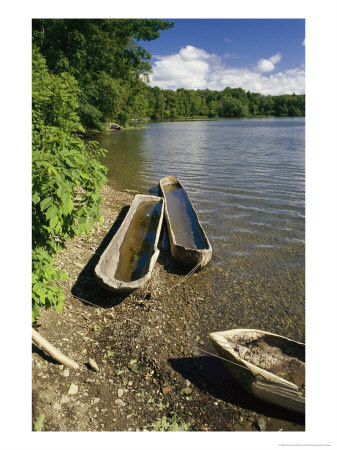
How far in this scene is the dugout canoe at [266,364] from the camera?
3352 mm

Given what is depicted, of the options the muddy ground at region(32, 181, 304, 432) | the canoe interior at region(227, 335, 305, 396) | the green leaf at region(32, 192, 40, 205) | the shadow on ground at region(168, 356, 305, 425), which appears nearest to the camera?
the green leaf at region(32, 192, 40, 205)

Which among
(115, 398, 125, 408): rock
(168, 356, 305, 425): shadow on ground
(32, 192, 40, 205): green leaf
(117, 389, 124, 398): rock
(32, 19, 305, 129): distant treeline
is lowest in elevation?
(168, 356, 305, 425): shadow on ground

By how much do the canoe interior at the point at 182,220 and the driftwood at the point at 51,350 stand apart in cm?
466

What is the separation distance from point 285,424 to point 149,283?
3372 mm

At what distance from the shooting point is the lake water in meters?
5.69

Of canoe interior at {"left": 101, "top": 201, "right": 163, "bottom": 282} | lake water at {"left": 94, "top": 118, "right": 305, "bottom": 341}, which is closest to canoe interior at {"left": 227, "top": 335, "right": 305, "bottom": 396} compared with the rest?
lake water at {"left": 94, "top": 118, "right": 305, "bottom": 341}

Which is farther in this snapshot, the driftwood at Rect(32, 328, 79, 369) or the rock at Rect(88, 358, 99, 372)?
the rock at Rect(88, 358, 99, 372)

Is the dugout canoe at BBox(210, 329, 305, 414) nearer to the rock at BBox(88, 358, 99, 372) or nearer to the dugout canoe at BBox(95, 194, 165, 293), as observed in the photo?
the rock at BBox(88, 358, 99, 372)

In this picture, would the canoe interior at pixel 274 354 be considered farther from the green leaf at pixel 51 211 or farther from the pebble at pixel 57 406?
the green leaf at pixel 51 211

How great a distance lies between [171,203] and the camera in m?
11.9

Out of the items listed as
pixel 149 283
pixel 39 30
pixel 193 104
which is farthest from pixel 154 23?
pixel 193 104

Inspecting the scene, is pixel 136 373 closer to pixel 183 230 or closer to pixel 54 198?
pixel 54 198

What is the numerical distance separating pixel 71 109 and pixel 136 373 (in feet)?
26.3

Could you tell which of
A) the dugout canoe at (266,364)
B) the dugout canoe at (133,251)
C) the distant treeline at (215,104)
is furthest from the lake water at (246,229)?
the distant treeline at (215,104)
